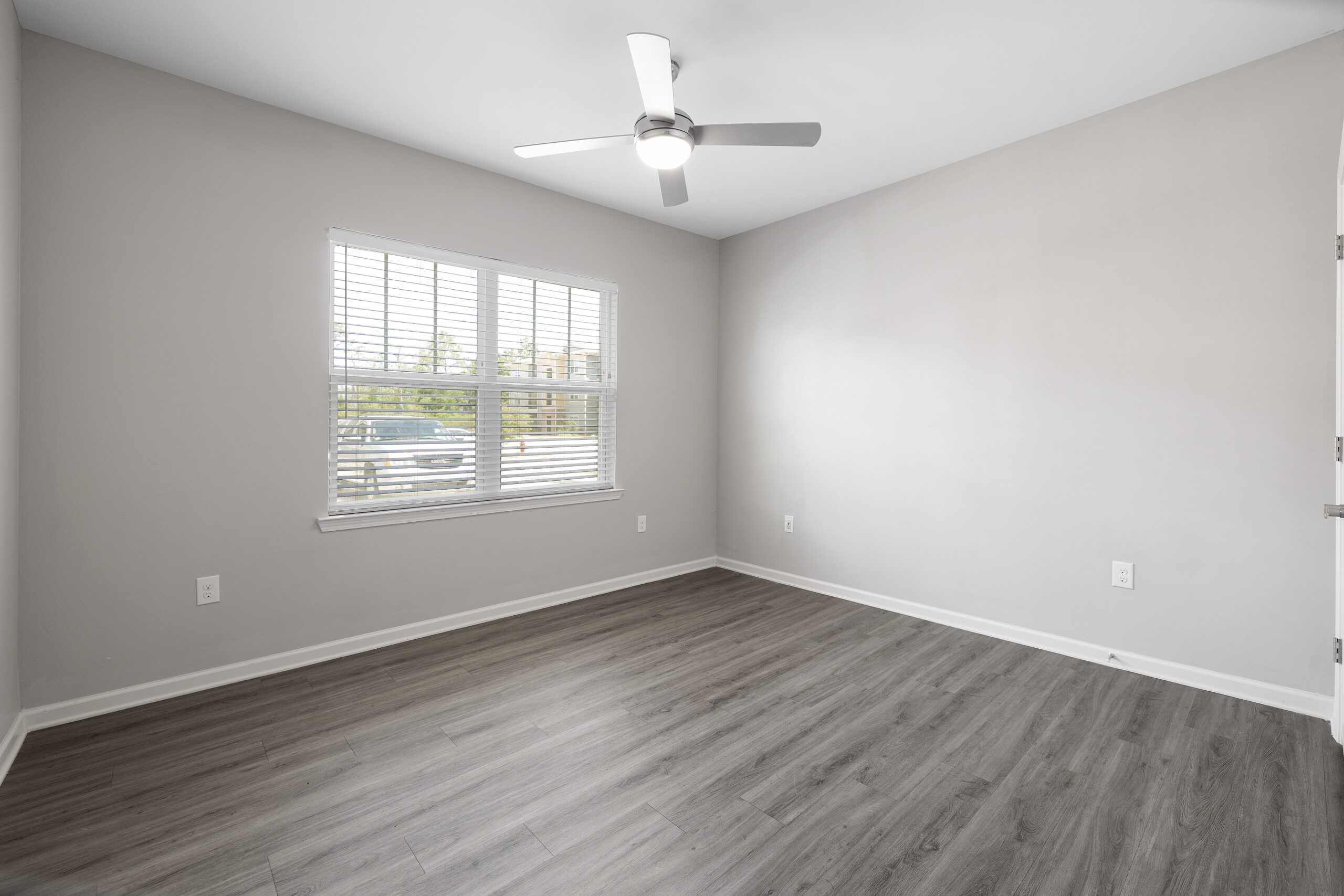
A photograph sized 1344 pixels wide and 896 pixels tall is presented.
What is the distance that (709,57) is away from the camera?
235cm

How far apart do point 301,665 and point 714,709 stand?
1.90 metres

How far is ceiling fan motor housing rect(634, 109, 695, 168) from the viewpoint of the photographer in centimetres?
221

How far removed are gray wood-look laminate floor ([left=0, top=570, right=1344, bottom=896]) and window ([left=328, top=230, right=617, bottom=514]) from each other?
960 mm

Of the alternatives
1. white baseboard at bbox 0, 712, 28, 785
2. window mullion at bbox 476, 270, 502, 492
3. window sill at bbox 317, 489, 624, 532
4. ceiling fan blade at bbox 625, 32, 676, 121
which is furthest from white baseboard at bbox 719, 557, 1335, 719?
white baseboard at bbox 0, 712, 28, 785

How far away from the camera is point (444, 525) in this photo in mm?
3271

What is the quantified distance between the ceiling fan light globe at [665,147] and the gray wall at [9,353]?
2046mm

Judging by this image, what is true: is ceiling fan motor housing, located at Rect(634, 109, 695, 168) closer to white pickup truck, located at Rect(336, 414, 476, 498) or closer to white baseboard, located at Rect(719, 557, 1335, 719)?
white pickup truck, located at Rect(336, 414, 476, 498)

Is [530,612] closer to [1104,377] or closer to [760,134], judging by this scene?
[760,134]

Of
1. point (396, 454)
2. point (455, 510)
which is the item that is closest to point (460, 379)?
point (396, 454)

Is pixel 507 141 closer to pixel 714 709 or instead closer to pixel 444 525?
pixel 444 525

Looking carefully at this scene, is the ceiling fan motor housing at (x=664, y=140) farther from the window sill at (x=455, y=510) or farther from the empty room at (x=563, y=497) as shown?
the window sill at (x=455, y=510)

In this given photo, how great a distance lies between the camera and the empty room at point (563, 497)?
5.75ft

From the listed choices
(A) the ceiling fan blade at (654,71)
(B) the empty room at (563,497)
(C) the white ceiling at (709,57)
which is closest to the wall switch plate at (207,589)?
(B) the empty room at (563,497)

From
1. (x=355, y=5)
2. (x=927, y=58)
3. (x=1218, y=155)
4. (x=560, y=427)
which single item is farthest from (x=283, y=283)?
(x=1218, y=155)
